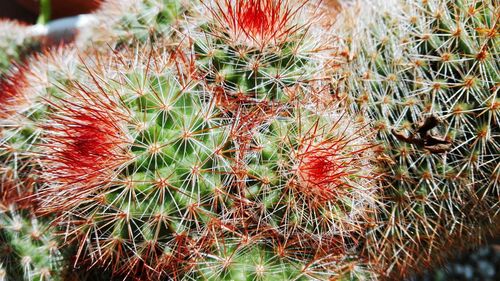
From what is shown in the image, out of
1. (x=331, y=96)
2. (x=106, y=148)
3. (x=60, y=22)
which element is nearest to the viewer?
(x=106, y=148)

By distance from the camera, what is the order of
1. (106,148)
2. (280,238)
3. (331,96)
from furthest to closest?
(331,96) → (280,238) → (106,148)

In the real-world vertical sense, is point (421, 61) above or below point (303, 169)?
above

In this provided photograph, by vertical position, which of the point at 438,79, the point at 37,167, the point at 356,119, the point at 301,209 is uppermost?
the point at 438,79

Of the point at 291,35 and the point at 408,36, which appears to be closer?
the point at 291,35

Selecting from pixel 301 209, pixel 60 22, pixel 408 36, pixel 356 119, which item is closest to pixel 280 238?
pixel 301 209

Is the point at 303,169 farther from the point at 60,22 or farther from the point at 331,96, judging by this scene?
the point at 60,22

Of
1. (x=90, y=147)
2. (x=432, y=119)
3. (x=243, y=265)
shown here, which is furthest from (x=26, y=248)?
(x=432, y=119)

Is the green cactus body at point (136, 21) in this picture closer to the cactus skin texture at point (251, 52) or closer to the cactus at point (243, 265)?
the cactus skin texture at point (251, 52)

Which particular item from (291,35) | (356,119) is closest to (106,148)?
(291,35)

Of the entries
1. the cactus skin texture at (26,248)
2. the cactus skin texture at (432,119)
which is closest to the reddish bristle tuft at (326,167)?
the cactus skin texture at (432,119)

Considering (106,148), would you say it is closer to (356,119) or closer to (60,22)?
(356,119)
